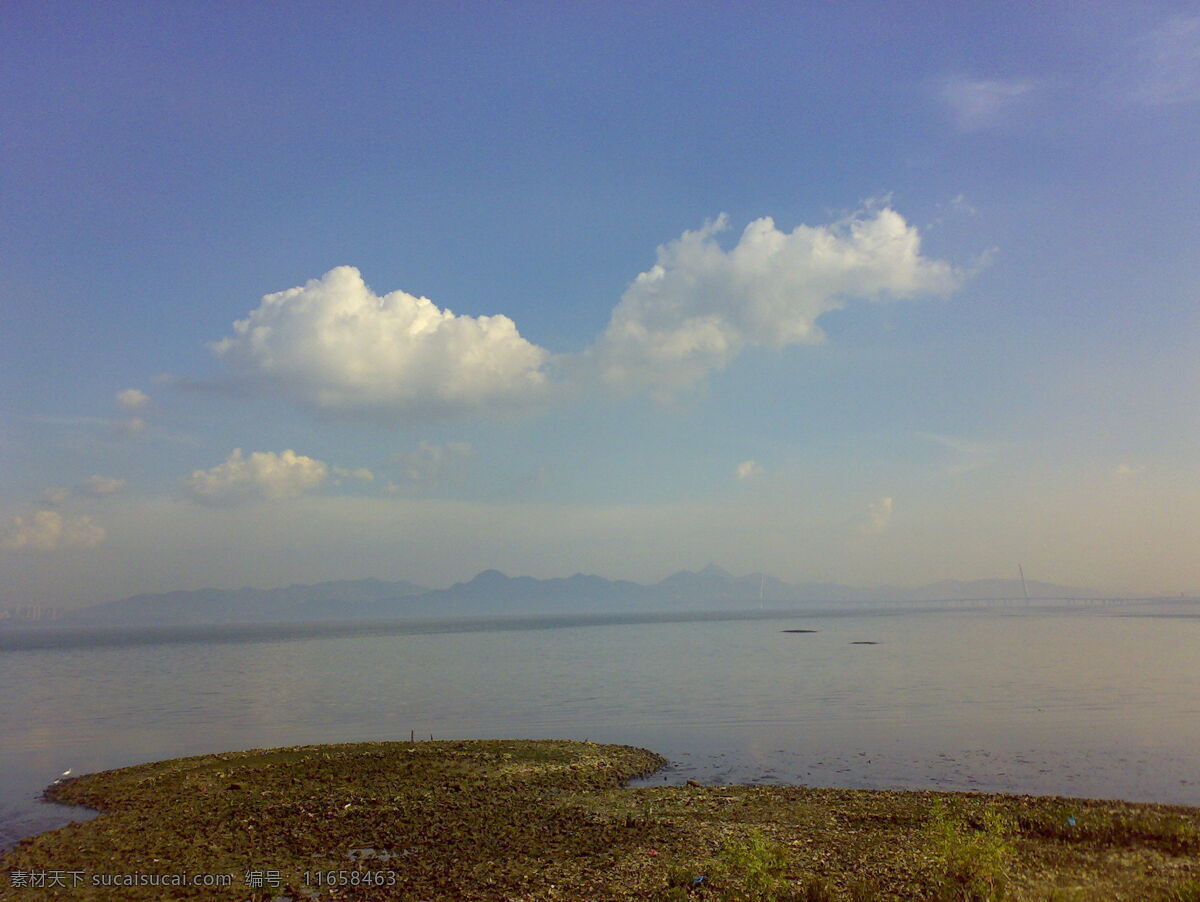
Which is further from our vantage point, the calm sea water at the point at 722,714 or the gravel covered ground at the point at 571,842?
A: the calm sea water at the point at 722,714

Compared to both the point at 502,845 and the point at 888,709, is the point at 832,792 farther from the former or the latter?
the point at 888,709

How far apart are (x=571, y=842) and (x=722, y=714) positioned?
35751 mm

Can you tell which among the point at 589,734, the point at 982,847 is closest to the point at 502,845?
the point at 982,847

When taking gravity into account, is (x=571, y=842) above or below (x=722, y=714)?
above

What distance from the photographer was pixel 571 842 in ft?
81.6

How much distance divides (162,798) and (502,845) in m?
16.8

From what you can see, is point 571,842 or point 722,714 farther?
point 722,714

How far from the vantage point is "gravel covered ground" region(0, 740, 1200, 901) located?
807 inches

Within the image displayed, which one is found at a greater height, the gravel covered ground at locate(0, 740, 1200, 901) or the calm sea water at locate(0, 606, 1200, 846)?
the gravel covered ground at locate(0, 740, 1200, 901)

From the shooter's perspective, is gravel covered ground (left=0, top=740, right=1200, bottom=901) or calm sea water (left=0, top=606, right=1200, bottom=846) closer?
gravel covered ground (left=0, top=740, right=1200, bottom=901)

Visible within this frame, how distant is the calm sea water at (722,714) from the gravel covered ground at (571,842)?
5.68 metres

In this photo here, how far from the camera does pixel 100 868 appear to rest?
2300cm

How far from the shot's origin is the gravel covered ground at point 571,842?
67.3ft

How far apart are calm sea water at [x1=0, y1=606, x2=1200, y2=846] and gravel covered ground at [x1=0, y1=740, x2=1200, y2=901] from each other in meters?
5.68
